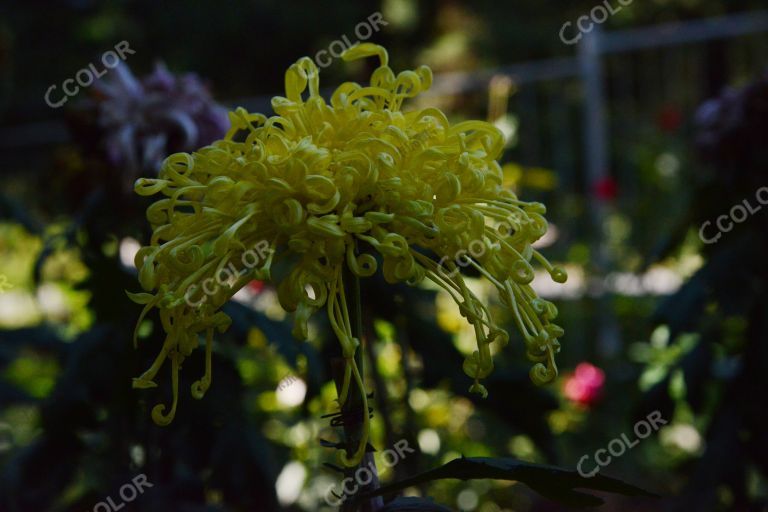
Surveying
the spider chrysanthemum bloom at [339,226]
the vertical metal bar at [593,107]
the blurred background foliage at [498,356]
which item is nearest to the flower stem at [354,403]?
the spider chrysanthemum bloom at [339,226]

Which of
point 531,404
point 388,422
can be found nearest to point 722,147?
point 531,404

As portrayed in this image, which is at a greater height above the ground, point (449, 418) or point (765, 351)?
point (765, 351)

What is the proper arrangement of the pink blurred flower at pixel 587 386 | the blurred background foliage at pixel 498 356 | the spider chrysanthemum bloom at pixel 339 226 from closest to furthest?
the spider chrysanthemum bloom at pixel 339 226, the blurred background foliage at pixel 498 356, the pink blurred flower at pixel 587 386

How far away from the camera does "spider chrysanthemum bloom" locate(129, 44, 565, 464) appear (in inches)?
37.4

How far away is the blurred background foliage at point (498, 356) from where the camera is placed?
177 centimetres

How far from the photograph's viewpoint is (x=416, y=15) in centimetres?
1262

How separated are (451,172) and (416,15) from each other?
476 inches

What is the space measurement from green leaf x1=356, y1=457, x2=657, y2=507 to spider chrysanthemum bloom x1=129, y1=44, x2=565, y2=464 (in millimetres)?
80

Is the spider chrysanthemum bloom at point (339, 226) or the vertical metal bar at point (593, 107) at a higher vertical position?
the spider chrysanthemum bloom at point (339, 226)

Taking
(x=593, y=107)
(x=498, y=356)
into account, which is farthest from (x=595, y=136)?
(x=498, y=356)

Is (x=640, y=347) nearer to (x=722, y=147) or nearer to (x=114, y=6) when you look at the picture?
(x=722, y=147)

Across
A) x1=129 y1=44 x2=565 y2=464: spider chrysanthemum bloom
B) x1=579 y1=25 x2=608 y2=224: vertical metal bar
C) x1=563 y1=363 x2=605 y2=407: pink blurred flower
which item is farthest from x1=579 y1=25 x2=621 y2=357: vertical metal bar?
x1=129 y1=44 x2=565 y2=464: spider chrysanthemum bloom

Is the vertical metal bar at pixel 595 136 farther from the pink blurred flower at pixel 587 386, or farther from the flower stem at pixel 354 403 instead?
the flower stem at pixel 354 403

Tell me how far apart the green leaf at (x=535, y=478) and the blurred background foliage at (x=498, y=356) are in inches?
12.7
